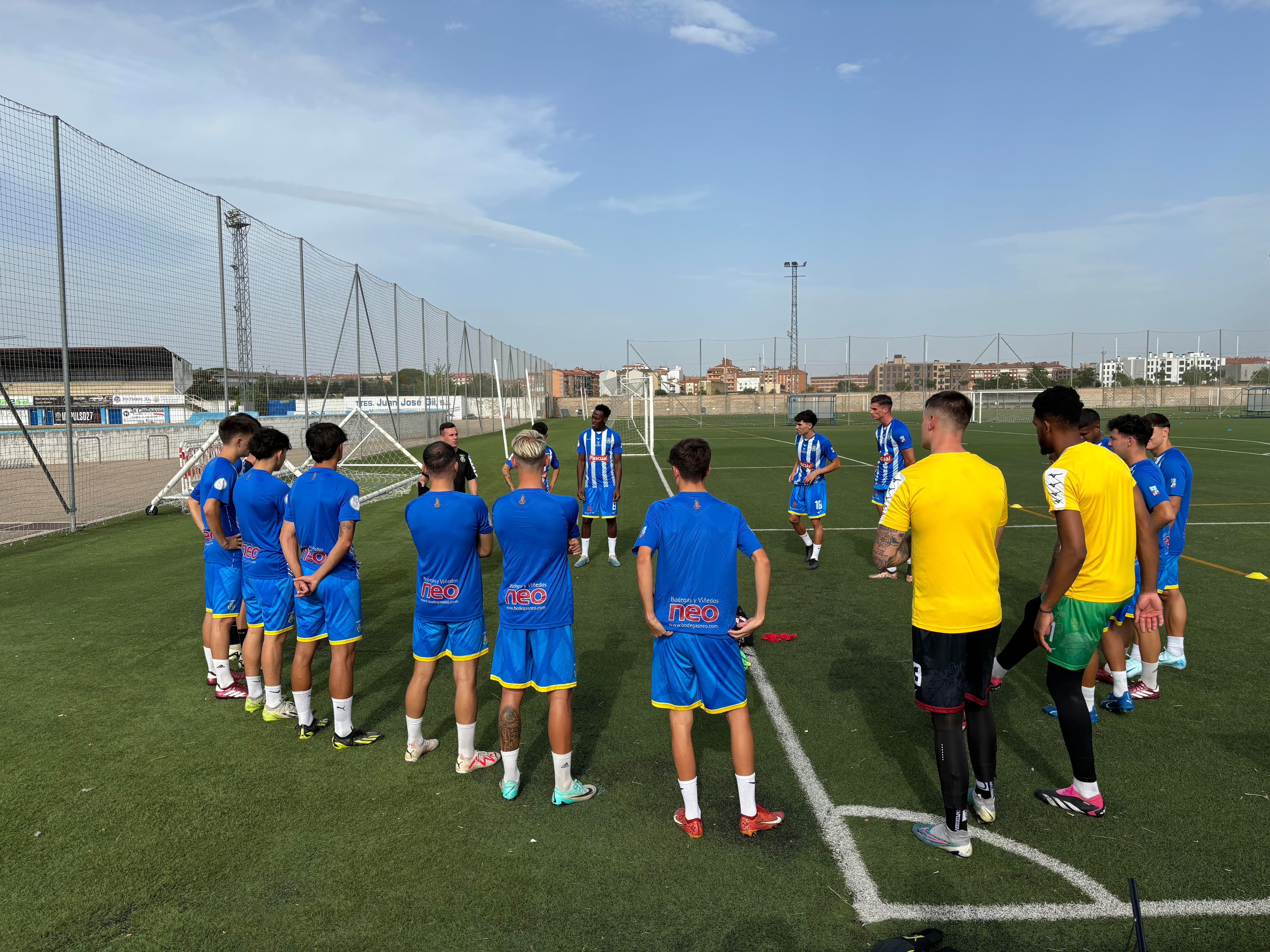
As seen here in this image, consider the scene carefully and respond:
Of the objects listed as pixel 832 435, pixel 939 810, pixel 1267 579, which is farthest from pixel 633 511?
pixel 832 435

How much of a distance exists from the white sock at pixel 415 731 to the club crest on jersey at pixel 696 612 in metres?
1.83

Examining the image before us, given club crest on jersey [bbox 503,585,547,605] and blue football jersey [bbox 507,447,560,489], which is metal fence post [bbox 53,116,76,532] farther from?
club crest on jersey [bbox 503,585,547,605]

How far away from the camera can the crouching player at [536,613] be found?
371 centimetres

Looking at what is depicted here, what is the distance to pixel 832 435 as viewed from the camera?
34.7m

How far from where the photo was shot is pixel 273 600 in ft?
15.2

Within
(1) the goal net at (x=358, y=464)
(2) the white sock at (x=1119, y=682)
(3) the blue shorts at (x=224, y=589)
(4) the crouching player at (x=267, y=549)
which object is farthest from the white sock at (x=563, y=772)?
(1) the goal net at (x=358, y=464)

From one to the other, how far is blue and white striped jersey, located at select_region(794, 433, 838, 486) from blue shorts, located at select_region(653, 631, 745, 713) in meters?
5.86

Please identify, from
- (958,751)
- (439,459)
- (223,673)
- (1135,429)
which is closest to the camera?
(958,751)

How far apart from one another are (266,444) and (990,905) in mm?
4655

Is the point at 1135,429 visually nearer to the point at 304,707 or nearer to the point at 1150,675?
the point at 1150,675

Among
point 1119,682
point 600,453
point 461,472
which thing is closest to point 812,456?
point 600,453

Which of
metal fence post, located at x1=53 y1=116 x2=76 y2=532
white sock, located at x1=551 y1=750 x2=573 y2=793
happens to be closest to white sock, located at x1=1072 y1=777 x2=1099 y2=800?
white sock, located at x1=551 y1=750 x2=573 y2=793

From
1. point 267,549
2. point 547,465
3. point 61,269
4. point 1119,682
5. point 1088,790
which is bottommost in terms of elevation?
point 1088,790

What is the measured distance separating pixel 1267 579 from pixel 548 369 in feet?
209
